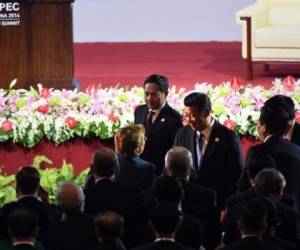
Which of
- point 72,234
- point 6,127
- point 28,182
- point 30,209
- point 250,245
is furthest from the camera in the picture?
point 6,127

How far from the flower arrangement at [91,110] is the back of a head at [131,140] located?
1644 millimetres

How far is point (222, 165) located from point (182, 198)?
3.93 ft

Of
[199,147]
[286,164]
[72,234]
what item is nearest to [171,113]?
[199,147]

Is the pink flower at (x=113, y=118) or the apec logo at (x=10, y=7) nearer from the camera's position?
the pink flower at (x=113, y=118)

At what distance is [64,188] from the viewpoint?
4.86 metres

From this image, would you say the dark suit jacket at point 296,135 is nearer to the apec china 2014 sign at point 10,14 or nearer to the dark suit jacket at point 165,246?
Answer: the dark suit jacket at point 165,246

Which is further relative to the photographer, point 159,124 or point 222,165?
point 159,124

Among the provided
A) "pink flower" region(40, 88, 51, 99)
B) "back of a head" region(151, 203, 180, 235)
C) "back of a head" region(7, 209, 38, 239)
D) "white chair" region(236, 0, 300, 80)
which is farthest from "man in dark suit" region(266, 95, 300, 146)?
"white chair" region(236, 0, 300, 80)

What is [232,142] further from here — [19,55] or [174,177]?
[19,55]

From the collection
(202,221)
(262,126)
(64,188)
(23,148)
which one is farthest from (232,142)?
(23,148)

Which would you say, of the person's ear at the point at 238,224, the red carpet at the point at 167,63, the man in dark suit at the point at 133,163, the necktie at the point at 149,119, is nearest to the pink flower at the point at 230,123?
the necktie at the point at 149,119

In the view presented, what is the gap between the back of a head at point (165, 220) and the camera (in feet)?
14.6

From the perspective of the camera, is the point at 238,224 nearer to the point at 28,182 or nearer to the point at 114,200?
the point at 114,200

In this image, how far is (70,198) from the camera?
189 inches
